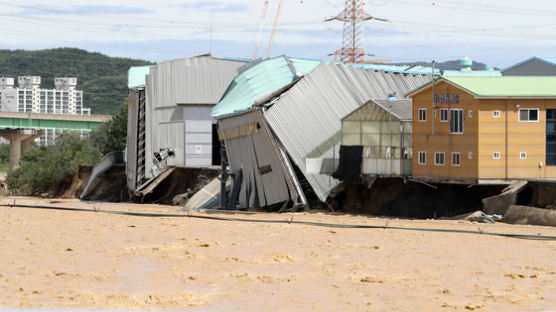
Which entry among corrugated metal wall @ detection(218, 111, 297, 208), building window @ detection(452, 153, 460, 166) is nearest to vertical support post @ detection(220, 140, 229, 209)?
corrugated metal wall @ detection(218, 111, 297, 208)

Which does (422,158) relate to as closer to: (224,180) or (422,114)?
(422,114)

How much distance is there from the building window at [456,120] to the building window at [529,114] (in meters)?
2.41

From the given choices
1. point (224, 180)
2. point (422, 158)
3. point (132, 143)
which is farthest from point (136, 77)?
point (422, 158)

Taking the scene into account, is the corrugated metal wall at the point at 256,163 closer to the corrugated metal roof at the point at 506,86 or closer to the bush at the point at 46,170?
the corrugated metal roof at the point at 506,86

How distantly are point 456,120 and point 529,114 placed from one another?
9.66 feet

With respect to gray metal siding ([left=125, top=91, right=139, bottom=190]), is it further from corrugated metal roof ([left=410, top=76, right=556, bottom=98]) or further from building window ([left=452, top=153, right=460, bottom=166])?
building window ([left=452, top=153, right=460, bottom=166])

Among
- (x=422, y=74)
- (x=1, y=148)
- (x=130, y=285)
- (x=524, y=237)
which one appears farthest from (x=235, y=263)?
(x=1, y=148)

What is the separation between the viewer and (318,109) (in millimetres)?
42188

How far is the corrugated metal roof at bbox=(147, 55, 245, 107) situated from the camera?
56719mm

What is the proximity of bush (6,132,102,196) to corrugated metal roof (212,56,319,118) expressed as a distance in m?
30.0

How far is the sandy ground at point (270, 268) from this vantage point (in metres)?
16.8

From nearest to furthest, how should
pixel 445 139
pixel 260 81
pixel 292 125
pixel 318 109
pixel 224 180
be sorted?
1. pixel 445 139
2. pixel 292 125
3. pixel 318 109
4. pixel 224 180
5. pixel 260 81

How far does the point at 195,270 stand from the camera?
2067cm

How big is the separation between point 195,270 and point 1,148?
595ft
